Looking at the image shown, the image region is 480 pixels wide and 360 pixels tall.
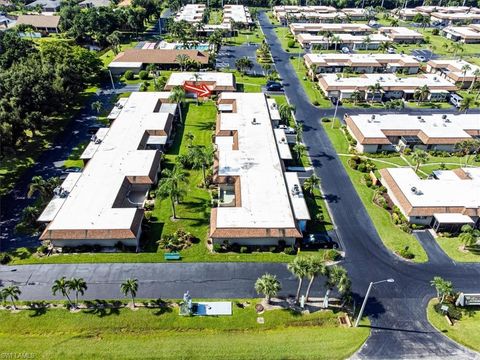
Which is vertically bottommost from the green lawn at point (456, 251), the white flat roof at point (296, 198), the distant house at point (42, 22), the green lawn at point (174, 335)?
the green lawn at point (174, 335)

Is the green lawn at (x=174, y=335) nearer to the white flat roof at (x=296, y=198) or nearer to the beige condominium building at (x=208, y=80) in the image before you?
the white flat roof at (x=296, y=198)

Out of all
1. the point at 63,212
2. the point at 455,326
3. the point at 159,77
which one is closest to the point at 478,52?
the point at 159,77

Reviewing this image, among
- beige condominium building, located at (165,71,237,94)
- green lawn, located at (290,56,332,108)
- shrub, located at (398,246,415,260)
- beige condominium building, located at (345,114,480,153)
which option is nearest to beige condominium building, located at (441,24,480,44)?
green lawn, located at (290,56,332,108)

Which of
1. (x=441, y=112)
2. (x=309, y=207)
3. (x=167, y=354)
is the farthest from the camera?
(x=441, y=112)

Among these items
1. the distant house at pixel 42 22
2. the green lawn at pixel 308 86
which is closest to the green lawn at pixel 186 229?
the green lawn at pixel 308 86

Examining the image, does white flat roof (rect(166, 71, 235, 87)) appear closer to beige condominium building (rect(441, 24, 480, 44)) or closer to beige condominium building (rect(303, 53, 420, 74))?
beige condominium building (rect(303, 53, 420, 74))

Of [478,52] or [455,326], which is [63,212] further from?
[478,52]
